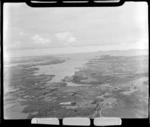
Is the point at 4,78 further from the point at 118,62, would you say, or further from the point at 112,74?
the point at 118,62

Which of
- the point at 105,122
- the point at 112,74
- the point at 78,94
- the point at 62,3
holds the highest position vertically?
the point at 62,3

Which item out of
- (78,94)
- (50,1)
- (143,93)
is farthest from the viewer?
(78,94)

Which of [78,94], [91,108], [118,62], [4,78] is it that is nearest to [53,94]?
[78,94]

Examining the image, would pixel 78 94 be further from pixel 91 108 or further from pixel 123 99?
pixel 123 99

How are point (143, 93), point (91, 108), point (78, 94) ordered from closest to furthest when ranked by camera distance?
point (143, 93), point (91, 108), point (78, 94)

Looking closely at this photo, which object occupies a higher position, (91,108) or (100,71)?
(100,71)

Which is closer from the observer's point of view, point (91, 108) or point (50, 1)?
point (50, 1)

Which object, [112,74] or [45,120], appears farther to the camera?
[112,74]

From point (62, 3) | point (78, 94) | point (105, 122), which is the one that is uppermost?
point (62, 3)

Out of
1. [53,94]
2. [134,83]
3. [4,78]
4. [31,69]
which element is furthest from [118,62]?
[4,78]
